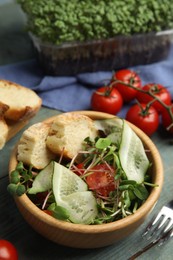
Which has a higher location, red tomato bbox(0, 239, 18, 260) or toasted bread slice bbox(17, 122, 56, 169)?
toasted bread slice bbox(17, 122, 56, 169)

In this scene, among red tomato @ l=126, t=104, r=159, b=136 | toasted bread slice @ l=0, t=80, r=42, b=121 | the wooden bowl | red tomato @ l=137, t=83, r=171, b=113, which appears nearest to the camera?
the wooden bowl

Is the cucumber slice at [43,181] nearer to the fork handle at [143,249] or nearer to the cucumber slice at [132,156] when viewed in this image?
the cucumber slice at [132,156]

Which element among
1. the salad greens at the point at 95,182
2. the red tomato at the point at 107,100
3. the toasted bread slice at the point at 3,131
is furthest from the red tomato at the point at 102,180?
the red tomato at the point at 107,100

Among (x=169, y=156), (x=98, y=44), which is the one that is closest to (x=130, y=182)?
(x=169, y=156)

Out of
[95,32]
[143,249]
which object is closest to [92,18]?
[95,32]

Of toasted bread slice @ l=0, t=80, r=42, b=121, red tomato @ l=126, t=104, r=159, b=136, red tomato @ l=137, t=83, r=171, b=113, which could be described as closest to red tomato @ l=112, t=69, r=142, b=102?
red tomato @ l=137, t=83, r=171, b=113

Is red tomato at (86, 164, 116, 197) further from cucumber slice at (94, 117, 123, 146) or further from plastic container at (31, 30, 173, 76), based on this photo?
plastic container at (31, 30, 173, 76)
